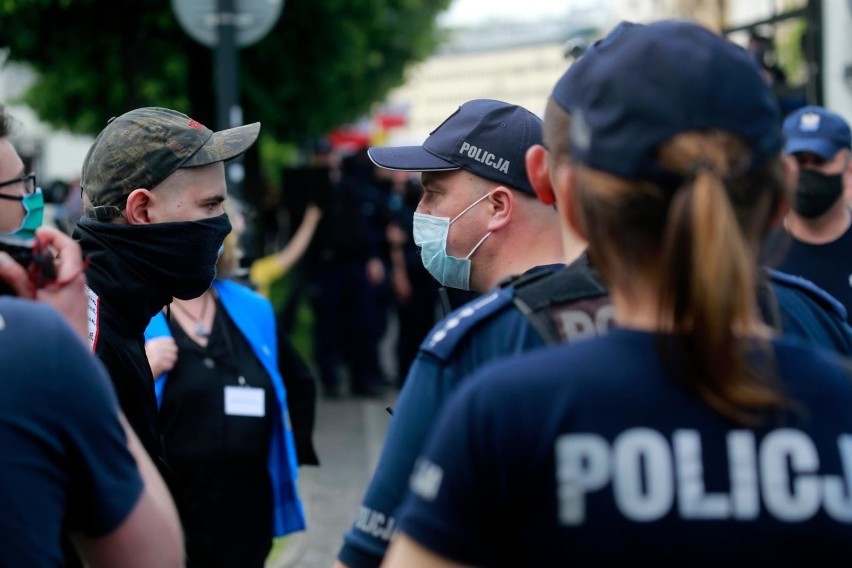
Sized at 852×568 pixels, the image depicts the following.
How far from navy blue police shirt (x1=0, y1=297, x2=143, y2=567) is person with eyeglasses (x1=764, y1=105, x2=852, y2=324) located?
3.30 meters

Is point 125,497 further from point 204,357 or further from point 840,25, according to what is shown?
point 840,25

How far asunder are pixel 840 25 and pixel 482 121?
7913 mm

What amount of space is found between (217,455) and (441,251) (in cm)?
157

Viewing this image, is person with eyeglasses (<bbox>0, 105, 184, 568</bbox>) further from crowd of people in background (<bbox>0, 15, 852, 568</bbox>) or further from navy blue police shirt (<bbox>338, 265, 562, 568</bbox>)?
navy blue police shirt (<bbox>338, 265, 562, 568</bbox>)

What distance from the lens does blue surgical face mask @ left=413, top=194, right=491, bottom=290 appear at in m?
3.37

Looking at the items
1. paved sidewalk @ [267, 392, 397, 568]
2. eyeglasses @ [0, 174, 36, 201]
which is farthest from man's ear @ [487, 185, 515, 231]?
paved sidewalk @ [267, 392, 397, 568]

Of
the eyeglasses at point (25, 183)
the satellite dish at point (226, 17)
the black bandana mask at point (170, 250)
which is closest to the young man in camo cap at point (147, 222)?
the black bandana mask at point (170, 250)

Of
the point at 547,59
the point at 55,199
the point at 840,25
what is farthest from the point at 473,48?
the point at 840,25

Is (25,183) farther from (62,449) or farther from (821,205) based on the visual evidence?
(821,205)

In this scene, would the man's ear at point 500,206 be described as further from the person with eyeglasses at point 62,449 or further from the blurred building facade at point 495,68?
the blurred building facade at point 495,68

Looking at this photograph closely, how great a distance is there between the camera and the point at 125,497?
207 cm

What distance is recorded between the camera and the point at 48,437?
1.97 meters

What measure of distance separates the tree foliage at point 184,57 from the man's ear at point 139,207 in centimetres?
954

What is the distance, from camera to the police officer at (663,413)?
1.66 meters
